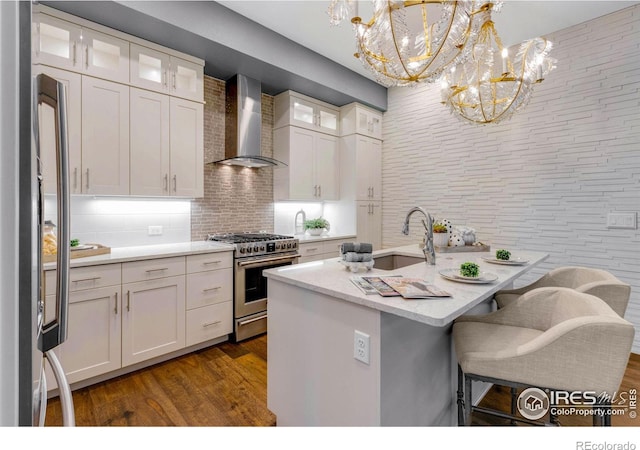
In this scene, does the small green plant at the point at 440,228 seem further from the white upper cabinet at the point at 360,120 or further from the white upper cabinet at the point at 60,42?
the white upper cabinet at the point at 60,42

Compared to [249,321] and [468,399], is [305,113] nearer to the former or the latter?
[249,321]

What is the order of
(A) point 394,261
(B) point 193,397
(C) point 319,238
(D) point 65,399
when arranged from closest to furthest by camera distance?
(D) point 65,399
(B) point 193,397
(A) point 394,261
(C) point 319,238

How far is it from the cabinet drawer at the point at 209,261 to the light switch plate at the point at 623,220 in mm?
3535

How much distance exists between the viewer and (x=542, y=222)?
323cm

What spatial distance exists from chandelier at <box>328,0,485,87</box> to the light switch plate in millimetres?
2320

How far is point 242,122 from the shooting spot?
3.40 metres

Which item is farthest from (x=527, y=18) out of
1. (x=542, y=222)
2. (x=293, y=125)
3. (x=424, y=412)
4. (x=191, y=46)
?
(x=424, y=412)

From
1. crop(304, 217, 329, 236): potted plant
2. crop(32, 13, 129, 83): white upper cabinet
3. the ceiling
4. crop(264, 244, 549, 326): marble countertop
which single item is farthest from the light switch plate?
crop(32, 13, 129, 83): white upper cabinet

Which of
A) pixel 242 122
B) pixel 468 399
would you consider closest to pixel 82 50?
pixel 242 122

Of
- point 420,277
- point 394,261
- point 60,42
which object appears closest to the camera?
point 420,277

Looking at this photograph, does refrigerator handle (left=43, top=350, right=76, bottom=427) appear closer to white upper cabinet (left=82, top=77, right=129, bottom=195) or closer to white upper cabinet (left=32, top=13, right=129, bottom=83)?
white upper cabinet (left=82, top=77, right=129, bottom=195)

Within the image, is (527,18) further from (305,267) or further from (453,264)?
(305,267)

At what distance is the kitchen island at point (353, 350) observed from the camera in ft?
4.08

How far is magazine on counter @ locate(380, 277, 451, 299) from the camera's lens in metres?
1.28
